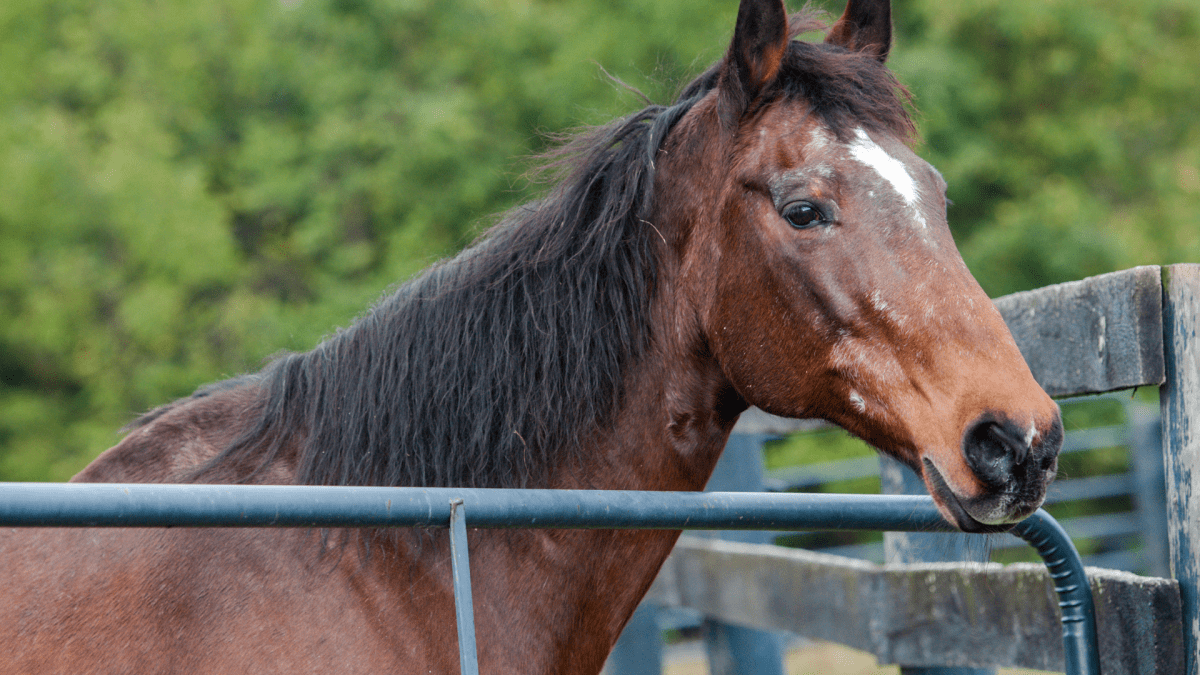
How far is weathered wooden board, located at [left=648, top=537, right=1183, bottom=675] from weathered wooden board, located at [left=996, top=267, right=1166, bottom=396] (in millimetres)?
408

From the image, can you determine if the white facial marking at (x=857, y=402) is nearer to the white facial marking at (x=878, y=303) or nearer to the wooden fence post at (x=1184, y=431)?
the white facial marking at (x=878, y=303)

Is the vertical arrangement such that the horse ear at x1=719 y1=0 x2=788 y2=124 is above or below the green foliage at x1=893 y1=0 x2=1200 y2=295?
below

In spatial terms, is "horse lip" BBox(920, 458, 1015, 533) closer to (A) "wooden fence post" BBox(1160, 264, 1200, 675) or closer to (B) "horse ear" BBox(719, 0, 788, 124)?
(A) "wooden fence post" BBox(1160, 264, 1200, 675)

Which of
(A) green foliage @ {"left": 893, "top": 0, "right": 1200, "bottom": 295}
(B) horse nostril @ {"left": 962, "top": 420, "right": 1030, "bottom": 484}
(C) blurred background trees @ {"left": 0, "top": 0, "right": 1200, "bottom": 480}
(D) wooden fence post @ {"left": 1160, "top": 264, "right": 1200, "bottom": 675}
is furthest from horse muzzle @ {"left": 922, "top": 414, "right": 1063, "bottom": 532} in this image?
(A) green foliage @ {"left": 893, "top": 0, "right": 1200, "bottom": 295}

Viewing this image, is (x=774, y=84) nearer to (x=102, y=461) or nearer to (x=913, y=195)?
(x=913, y=195)

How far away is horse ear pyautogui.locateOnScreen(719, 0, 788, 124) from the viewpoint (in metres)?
1.92

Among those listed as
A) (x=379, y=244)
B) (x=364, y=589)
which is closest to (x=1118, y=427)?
(x=379, y=244)

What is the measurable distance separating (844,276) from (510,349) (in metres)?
0.72

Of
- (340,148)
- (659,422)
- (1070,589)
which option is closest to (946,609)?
(1070,589)

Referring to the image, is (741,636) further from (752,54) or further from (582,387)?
(752,54)

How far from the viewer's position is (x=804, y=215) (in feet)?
6.07

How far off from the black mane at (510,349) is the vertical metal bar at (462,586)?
20.8 inches

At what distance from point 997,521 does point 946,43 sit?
378 inches

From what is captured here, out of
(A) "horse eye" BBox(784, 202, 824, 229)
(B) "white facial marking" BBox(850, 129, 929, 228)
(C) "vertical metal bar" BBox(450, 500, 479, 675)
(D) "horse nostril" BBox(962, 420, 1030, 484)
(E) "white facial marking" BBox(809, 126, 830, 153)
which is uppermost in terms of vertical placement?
(E) "white facial marking" BBox(809, 126, 830, 153)
